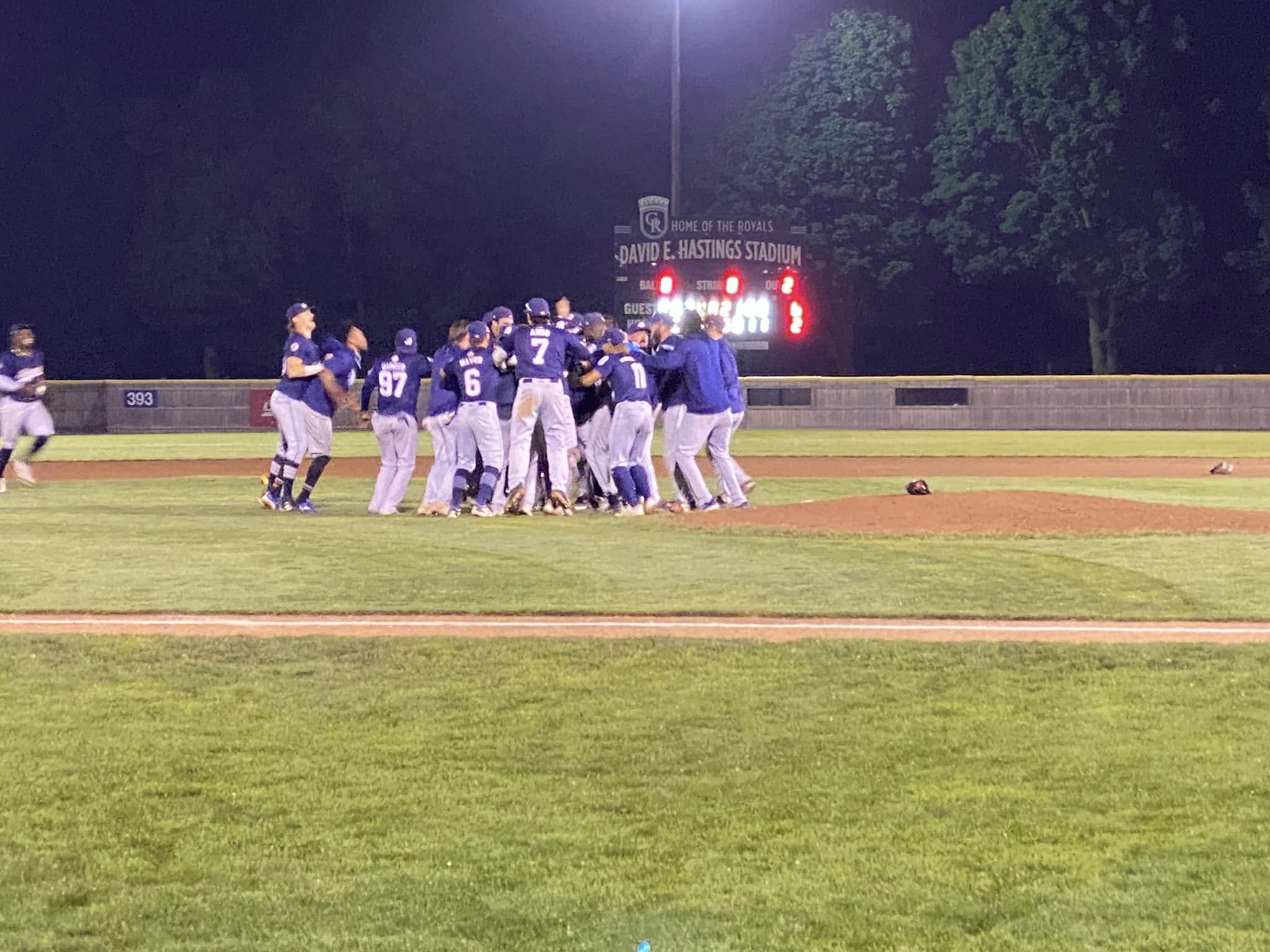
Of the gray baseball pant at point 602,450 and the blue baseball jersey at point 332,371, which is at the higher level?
the blue baseball jersey at point 332,371

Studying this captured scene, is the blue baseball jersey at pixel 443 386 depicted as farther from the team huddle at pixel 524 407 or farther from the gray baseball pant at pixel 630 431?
the gray baseball pant at pixel 630 431

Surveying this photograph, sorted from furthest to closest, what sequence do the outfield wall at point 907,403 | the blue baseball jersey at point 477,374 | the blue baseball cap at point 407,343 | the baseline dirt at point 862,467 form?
1. the outfield wall at point 907,403
2. the baseline dirt at point 862,467
3. the blue baseball cap at point 407,343
4. the blue baseball jersey at point 477,374

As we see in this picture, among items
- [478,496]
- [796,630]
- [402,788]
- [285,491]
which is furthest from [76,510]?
[402,788]

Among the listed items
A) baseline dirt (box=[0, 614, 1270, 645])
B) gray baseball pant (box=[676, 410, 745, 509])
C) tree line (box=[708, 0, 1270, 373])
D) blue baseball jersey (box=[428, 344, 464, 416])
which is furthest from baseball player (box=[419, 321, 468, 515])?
tree line (box=[708, 0, 1270, 373])

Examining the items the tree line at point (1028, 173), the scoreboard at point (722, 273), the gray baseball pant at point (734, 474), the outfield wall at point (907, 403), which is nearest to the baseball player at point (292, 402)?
the gray baseball pant at point (734, 474)

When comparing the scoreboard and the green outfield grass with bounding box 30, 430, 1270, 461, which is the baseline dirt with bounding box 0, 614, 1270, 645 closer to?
the green outfield grass with bounding box 30, 430, 1270, 461

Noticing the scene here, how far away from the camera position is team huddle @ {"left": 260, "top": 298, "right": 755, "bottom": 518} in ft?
48.0

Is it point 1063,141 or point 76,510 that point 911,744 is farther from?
point 1063,141

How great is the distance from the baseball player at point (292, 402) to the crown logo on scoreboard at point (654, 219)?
14.0 m

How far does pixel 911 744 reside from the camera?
6012 millimetres

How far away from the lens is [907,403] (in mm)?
35219

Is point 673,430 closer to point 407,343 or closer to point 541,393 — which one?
point 541,393

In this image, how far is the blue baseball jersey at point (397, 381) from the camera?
14688mm

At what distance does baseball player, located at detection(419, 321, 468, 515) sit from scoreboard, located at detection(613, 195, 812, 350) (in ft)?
42.9
